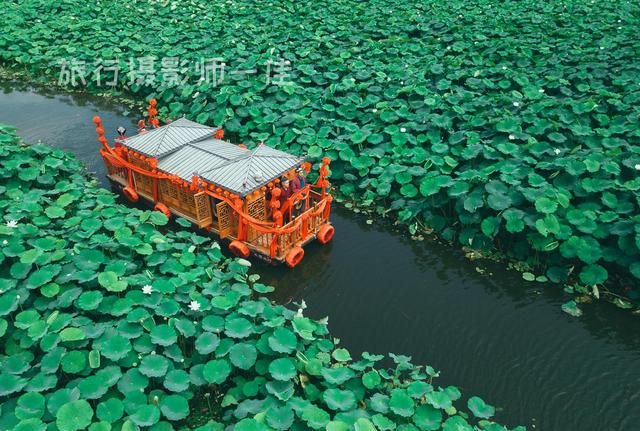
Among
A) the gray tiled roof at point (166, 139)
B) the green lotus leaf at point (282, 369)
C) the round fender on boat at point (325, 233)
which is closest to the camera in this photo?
the green lotus leaf at point (282, 369)

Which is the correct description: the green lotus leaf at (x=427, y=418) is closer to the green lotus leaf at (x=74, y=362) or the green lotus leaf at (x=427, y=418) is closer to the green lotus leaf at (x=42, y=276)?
the green lotus leaf at (x=74, y=362)

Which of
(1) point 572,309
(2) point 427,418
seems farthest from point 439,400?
(1) point 572,309

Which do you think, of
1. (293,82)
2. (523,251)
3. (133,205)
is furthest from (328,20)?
(523,251)

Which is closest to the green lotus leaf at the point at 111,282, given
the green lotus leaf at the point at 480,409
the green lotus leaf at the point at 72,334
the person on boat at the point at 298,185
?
the green lotus leaf at the point at 72,334

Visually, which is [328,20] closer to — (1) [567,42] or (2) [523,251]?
(1) [567,42]

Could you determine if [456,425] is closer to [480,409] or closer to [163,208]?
[480,409]

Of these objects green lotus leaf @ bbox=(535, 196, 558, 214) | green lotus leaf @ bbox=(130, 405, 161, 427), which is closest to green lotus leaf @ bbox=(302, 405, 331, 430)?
green lotus leaf @ bbox=(130, 405, 161, 427)
